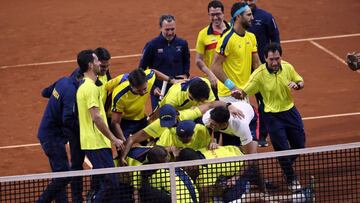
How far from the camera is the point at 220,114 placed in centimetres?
1295

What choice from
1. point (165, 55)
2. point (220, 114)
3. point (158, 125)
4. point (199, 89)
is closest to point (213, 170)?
point (220, 114)

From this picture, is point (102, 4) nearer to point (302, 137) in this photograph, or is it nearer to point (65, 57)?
point (65, 57)

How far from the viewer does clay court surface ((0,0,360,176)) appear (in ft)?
56.1

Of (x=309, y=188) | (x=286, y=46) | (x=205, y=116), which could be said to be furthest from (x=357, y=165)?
(x=286, y=46)

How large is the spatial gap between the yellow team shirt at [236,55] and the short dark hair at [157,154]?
107 inches

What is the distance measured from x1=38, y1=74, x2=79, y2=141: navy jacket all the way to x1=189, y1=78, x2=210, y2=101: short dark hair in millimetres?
1463

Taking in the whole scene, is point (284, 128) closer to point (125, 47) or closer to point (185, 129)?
point (185, 129)

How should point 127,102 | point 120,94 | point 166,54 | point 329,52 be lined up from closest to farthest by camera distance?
point 120,94 → point 127,102 → point 166,54 → point 329,52

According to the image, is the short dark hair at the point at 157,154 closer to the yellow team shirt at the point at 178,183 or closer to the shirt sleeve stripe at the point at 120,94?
the yellow team shirt at the point at 178,183

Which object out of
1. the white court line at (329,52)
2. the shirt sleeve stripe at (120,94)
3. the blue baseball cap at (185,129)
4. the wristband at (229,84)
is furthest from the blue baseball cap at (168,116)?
the white court line at (329,52)

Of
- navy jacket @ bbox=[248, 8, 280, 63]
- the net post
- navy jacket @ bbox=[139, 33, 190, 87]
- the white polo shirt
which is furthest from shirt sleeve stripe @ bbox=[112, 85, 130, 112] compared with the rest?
navy jacket @ bbox=[248, 8, 280, 63]

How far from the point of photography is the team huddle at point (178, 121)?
39.7 ft

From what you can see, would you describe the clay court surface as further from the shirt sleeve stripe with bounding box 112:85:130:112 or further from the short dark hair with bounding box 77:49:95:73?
the short dark hair with bounding box 77:49:95:73

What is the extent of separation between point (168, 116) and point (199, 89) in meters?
0.56
